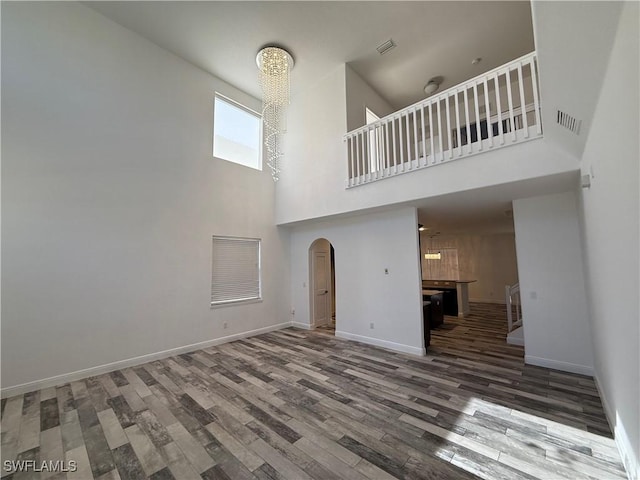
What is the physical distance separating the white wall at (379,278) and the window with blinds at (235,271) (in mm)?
1684

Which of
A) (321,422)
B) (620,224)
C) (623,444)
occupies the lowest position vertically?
(321,422)

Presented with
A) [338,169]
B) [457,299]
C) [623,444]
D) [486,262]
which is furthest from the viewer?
[486,262]

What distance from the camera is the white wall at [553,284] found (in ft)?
11.8

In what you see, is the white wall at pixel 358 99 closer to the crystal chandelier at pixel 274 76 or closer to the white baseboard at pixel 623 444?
the crystal chandelier at pixel 274 76

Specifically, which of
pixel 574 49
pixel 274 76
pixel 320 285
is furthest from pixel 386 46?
pixel 320 285

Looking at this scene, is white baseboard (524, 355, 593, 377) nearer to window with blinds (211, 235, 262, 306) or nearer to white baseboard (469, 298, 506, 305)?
window with blinds (211, 235, 262, 306)

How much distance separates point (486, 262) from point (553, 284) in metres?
6.59

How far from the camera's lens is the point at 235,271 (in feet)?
18.7

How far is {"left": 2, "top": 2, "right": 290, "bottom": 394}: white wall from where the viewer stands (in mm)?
3398

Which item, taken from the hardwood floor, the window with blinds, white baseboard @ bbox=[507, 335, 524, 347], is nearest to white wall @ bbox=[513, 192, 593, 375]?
the hardwood floor

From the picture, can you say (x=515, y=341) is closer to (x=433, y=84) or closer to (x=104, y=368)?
(x=433, y=84)

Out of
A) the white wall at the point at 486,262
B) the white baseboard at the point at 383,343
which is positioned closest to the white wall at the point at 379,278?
the white baseboard at the point at 383,343

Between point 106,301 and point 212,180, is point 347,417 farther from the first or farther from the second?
point 212,180

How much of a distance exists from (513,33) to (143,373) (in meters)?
8.30
